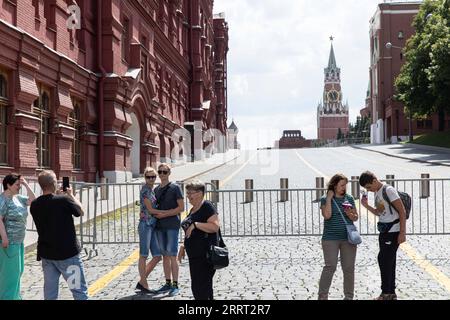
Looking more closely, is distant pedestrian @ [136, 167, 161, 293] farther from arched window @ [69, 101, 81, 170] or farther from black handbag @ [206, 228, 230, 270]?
arched window @ [69, 101, 81, 170]

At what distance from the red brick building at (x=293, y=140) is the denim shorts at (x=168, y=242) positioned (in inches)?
5190

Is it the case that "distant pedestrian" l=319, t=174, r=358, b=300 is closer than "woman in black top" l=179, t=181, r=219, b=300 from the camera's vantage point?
No

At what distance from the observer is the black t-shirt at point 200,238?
6.50 metres

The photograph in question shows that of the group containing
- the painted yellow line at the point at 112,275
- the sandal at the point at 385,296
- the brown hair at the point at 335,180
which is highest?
the brown hair at the point at 335,180

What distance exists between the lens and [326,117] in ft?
648

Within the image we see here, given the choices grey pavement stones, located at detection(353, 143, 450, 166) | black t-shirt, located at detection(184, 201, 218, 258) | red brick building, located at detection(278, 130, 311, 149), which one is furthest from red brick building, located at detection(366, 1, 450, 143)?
black t-shirt, located at detection(184, 201, 218, 258)

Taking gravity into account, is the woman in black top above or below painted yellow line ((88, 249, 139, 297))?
above

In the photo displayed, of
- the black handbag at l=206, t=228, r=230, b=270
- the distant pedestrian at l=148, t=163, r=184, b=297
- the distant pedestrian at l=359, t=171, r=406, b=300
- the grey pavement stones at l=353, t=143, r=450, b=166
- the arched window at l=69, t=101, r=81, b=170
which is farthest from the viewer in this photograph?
the grey pavement stones at l=353, t=143, r=450, b=166

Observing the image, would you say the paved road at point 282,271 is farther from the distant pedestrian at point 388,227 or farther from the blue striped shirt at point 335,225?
the blue striped shirt at point 335,225

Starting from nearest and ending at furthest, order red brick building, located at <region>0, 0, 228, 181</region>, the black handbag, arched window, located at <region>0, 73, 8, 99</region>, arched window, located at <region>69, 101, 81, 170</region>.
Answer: the black handbag < arched window, located at <region>0, 73, 8, 99</region> < red brick building, located at <region>0, 0, 228, 181</region> < arched window, located at <region>69, 101, 81, 170</region>

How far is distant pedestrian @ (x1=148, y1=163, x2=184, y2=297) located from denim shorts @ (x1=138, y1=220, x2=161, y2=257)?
115 millimetres

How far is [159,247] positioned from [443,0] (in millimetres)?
51212

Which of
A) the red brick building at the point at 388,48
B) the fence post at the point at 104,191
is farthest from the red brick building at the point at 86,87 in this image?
the red brick building at the point at 388,48

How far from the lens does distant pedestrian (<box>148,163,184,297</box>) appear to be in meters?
8.45
